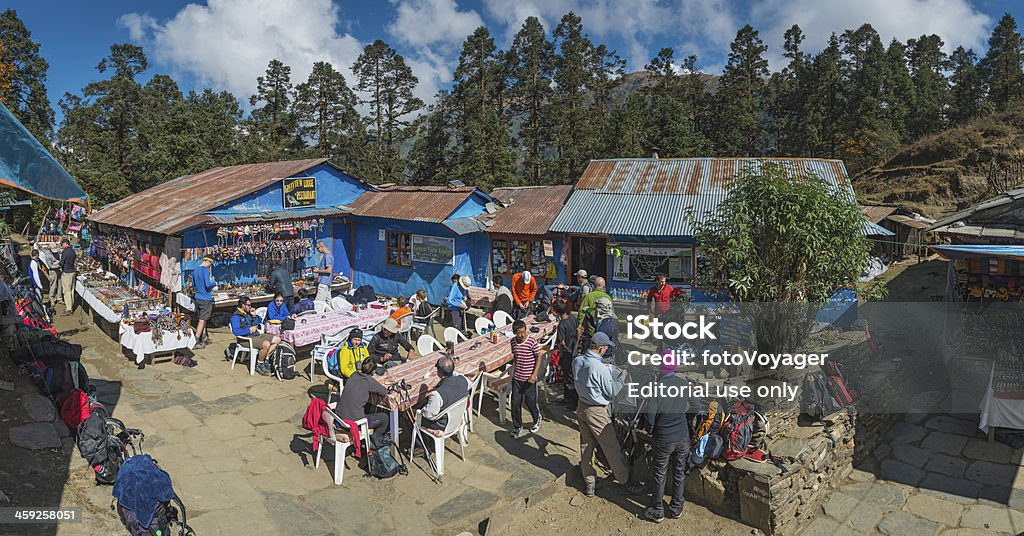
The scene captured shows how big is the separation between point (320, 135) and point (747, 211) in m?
33.6

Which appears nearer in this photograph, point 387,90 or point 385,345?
point 385,345

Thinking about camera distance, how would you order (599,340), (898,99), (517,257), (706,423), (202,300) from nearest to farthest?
(706,423) < (599,340) < (202,300) < (517,257) < (898,99)

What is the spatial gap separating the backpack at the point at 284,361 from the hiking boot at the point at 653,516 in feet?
20.7

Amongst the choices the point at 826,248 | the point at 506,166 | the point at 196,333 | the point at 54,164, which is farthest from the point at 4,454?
the point at 506,166

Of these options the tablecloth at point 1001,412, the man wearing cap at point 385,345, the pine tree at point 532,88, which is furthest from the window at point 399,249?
the pine tree at point 532,88

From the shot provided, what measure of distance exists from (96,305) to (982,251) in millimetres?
15536

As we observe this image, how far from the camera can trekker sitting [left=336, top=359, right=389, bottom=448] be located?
6.86 meters

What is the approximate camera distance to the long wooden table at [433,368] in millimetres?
7207

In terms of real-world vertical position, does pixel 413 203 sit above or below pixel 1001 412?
above

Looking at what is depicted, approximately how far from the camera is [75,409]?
6531 mm

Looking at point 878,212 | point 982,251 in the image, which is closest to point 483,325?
point 982,251

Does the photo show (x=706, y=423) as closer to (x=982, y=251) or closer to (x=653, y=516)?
(x=653, y=516)

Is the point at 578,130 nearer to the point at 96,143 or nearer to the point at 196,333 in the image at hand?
the point at 96,143

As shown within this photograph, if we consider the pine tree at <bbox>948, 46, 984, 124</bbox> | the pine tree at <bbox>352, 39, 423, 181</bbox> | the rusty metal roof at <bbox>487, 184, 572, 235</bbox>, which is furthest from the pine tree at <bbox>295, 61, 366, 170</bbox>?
the pine tree at <bbox>948, 46, 984, 124</bbox>
